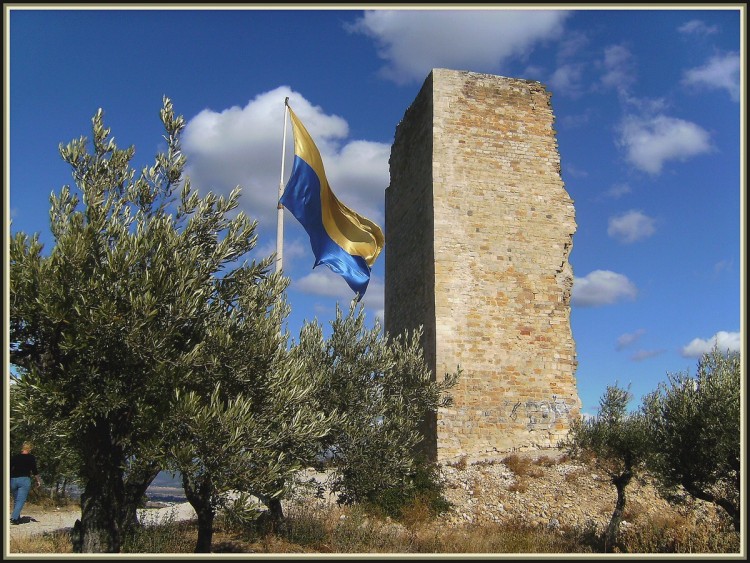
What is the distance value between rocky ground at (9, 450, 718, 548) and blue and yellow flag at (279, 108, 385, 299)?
4.42 meters

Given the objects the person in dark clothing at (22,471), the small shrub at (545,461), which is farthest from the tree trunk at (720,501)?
the person in dark clothing at (22,471)

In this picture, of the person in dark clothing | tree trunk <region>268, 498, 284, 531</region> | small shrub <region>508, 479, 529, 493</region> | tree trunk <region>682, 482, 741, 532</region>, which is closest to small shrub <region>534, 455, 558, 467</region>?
small shrub <region>508, 479, 529, 493</region>

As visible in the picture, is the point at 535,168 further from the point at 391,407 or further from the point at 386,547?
the point at 386,547

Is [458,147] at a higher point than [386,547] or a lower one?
higher

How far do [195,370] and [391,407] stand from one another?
5848 mm

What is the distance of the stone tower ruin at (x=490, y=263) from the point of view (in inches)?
634

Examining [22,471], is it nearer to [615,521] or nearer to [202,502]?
[202,502]

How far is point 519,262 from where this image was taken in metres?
17.3

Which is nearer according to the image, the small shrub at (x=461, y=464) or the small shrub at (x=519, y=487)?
the small shrub at (x=519, y=487)

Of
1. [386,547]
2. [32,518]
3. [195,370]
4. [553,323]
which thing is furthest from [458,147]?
[32,518]

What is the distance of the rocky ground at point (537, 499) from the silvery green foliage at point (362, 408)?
1.53m

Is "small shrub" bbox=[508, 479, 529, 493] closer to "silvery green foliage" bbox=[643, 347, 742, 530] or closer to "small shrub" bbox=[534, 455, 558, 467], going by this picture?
"small shrub" bbox=[534, 455, 558, 467]

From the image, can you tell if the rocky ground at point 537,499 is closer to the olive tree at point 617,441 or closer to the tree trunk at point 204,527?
the olive tree at point 617,441

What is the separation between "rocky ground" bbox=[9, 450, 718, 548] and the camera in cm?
1273
